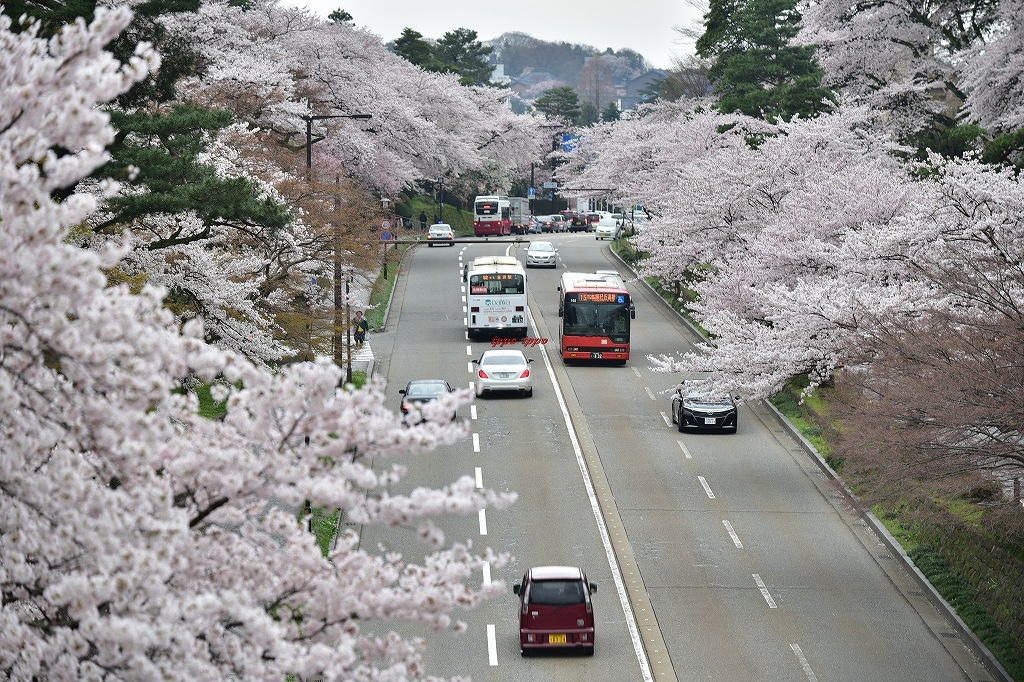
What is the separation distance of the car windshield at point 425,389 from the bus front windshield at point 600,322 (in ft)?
34.6

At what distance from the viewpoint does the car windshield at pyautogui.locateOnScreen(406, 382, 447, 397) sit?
3869cm

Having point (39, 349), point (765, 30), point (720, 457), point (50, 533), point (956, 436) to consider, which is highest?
point (765, 30)

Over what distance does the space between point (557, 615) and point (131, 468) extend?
1518 centimetres

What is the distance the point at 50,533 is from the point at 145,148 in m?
13.9

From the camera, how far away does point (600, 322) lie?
160 ft

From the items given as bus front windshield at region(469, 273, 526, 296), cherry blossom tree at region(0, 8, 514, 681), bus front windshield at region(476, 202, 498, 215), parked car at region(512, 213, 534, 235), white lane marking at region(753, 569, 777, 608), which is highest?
cherry blossom tree at region(0, 8, 514, 681)

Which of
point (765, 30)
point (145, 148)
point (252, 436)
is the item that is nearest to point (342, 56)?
point (765, 30)

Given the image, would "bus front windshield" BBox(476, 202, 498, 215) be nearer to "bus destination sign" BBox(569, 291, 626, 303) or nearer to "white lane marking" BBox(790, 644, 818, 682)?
"bus destination sign" BBox(569, 291, 626, 303)

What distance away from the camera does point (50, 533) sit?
8.77 metres

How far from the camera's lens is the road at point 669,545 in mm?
23328

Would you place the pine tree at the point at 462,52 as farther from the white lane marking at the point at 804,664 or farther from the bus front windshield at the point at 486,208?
the white lane marking at the point at 804,664

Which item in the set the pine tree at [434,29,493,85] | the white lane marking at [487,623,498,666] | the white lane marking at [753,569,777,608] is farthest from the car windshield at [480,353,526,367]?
the pine tree at [434,29,493,85]

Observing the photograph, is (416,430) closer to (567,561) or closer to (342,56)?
(567,561)

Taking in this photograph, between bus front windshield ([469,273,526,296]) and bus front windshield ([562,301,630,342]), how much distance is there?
4.47m
